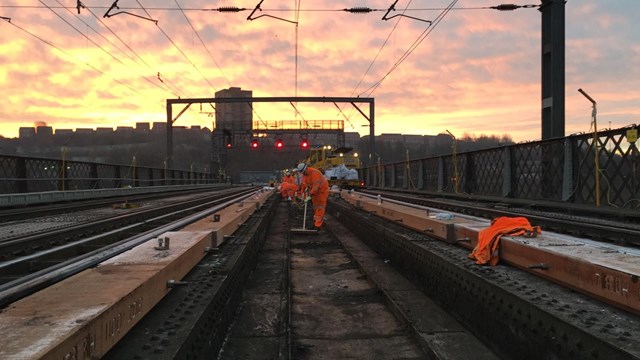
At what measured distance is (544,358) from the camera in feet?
11.9

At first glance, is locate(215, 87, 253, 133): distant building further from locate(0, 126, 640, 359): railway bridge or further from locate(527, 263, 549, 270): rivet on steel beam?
locate(527, 263, 549, 270): rivet on steel beam

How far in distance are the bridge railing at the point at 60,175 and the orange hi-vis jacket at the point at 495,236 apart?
13.0 meters

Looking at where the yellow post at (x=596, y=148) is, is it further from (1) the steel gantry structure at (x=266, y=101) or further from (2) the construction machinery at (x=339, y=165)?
(1) the steel gantry structure at (x=266, y=101)

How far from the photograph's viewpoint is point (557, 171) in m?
11.7

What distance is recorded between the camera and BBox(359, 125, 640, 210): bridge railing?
9453 millimetres

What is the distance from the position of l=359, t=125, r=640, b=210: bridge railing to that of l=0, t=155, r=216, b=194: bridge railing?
14050 millimetres

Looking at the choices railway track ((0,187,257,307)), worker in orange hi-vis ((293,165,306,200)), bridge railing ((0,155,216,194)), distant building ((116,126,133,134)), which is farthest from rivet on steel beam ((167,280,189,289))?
distant building ((116,126,133,134))

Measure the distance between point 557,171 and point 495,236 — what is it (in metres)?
7.20

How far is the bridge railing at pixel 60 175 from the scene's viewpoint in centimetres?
1405

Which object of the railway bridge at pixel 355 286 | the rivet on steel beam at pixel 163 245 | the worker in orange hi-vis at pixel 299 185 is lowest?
the railway bridge at pixel 355 286

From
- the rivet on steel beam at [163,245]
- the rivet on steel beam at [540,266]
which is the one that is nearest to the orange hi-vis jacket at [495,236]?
the rivet on steel beam at [540,266]

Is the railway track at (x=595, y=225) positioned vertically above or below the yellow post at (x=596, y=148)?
below

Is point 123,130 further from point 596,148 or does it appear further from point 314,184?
point 596,148

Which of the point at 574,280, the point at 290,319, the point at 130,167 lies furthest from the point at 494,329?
the point at 130,167
